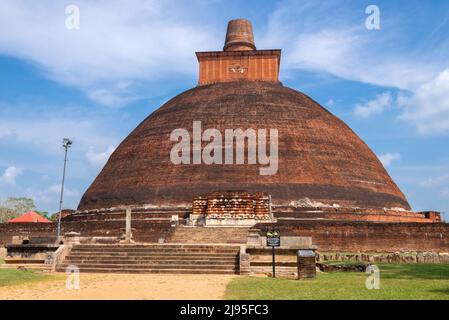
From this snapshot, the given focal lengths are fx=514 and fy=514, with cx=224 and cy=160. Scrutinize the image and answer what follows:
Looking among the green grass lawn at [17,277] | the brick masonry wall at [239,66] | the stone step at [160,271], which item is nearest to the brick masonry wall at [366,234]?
the stone step at [160,271]

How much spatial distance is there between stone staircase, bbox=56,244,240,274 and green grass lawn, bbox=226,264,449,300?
6.78 feet

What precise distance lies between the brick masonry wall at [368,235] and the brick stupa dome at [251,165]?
309cm

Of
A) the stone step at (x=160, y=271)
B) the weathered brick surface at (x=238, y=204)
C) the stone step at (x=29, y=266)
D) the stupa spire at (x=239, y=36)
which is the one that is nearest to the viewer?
the stone step at (x=160, y=271)

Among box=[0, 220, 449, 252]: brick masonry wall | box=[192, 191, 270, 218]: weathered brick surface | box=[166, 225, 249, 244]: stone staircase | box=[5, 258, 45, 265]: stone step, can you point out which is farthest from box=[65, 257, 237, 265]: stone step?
box=[192, 191, 270, 218]: weathered brick surface

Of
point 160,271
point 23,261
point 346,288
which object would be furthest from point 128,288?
point 23,261

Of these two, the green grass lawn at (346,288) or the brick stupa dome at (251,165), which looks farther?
the brick stupa dome at (251,165)

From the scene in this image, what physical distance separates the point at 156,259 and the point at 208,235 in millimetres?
5900

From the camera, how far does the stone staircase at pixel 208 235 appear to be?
17.7 metres

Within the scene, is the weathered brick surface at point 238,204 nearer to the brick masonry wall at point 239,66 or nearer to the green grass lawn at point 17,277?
the green grass lawn at point 17,277

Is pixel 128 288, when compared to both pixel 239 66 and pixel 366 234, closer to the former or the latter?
pixel 366 234

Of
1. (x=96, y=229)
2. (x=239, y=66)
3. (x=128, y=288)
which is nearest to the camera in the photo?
(x=128, y=288)

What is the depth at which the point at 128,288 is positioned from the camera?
28.0 ft
